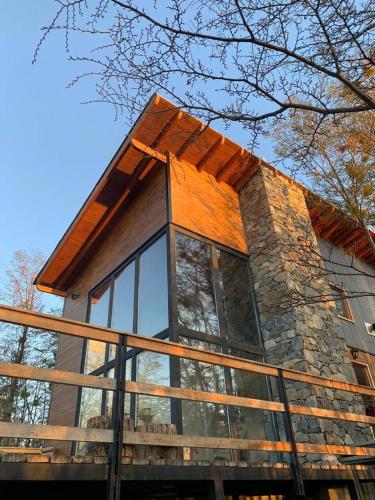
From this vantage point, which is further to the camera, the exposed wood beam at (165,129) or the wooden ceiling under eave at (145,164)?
the wooden ceiling under eave at (145,164)

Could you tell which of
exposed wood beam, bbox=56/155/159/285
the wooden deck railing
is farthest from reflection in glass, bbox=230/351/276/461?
exposed wood beam, bbox=56/155/159/285

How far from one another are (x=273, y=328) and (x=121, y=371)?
4.49 metres

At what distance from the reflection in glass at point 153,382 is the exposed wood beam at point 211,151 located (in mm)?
3791

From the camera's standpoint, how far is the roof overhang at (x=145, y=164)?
691 cm

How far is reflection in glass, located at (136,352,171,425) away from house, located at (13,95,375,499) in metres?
0.02

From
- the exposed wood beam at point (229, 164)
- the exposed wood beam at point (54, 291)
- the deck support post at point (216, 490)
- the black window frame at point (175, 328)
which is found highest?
the exposed wood beam at point (229, 164)

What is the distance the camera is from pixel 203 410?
5285 mm

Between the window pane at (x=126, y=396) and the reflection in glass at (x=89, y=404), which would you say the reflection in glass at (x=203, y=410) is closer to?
the window pane at (x=126, y=396)

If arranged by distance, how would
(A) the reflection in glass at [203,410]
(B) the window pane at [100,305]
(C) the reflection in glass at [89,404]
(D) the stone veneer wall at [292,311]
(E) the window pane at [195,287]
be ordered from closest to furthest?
1. (A) the reflection in glass at [203,410]
2. (D) the stone veneer wall at [292,311]
3. (E) the window pane at [195,287]
4. (C) the reflection in glass at [89,404]
5. (B) the window pane at [100,305]

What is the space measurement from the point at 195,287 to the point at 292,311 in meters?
1.65

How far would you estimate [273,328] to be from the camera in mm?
6723

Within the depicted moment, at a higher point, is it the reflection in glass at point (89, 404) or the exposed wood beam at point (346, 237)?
the exposed wood beam at point (346, 237)

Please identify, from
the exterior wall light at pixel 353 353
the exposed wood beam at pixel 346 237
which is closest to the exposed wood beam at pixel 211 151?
the exposed wood beam at pixel 346 237

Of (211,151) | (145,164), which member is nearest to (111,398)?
(145,164)
